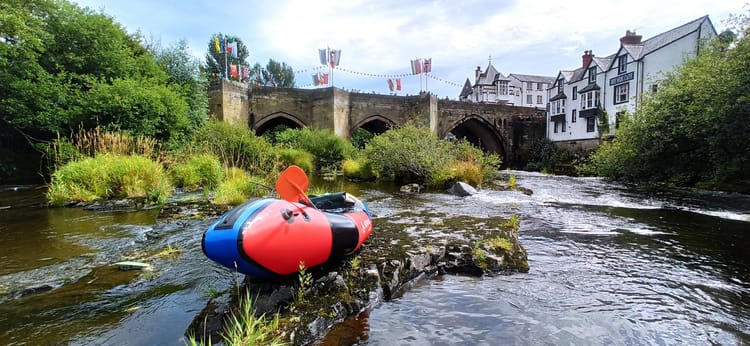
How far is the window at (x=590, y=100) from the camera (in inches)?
1199

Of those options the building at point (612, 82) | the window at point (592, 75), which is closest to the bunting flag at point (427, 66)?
the building at point (612, 82)

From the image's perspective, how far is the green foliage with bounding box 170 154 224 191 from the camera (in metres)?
10.1

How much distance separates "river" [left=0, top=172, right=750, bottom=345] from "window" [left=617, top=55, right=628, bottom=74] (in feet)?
86.5

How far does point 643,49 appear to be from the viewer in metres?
26.7

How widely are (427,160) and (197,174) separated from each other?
729cm

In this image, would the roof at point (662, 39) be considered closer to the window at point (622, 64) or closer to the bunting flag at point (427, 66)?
the window at point (622, 64)

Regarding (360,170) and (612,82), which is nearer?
(360,170)

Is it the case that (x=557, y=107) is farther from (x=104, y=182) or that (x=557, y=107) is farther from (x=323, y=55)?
(x=104, y=182)

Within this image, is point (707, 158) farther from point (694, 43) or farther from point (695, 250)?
point (694, 43)

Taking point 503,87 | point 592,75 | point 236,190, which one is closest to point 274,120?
point 236,190

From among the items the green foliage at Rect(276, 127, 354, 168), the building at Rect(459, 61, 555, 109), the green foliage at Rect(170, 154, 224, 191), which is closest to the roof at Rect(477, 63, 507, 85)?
the building at Rect(459, 61, 555, 109)

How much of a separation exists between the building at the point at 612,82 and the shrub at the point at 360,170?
47.3 ft

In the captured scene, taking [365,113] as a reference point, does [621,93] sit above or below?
above

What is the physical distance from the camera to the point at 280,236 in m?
2.61
